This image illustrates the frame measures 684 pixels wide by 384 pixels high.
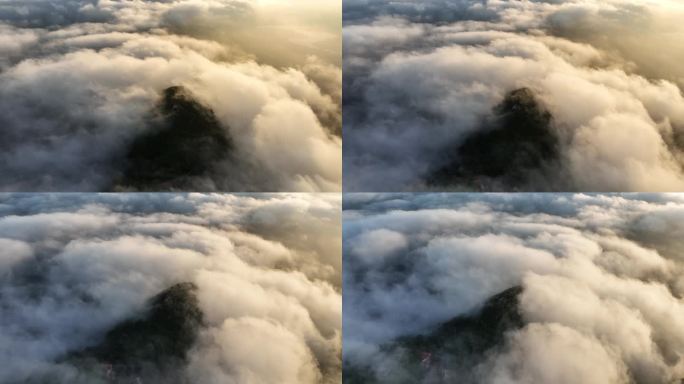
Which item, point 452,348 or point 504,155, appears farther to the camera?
point 504,155

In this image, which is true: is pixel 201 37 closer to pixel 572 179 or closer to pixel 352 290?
pixel 352 290

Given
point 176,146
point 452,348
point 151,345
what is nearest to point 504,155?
point 452,348

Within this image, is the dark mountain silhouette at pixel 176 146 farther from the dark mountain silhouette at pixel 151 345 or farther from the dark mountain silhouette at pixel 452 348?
the dark mountain silhouette at pixel 452 348

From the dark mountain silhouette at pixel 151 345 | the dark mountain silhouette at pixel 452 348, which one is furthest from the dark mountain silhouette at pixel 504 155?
the dark mountain silhouette at pixel 151 345

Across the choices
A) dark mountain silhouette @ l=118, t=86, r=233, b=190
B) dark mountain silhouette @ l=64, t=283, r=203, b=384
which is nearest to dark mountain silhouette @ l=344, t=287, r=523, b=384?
dark mountain silhouette @ l=64, t=283, r=203, b=384

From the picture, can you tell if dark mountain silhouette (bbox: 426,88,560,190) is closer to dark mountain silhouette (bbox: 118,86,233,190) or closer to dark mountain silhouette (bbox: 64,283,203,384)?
dark mountain silhouette (bbox: 118,86,233,190)

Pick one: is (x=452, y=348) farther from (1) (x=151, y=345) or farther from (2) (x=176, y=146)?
(2) (x=176, y=146)

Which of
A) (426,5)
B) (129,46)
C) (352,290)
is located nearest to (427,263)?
(352,290)

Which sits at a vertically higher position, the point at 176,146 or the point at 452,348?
the point at 176,146
